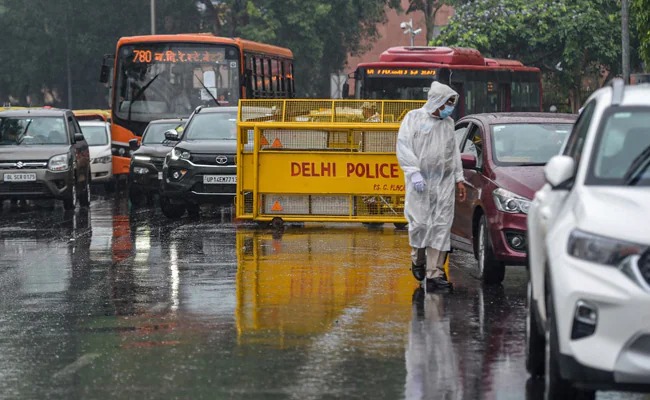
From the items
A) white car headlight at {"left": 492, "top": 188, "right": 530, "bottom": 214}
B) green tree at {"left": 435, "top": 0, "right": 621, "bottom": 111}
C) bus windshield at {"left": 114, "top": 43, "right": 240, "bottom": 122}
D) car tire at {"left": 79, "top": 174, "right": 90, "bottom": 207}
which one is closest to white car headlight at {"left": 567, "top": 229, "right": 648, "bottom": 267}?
white car headlight at {"left": 492, "top": 188, "right": 530, "bottom": 214}

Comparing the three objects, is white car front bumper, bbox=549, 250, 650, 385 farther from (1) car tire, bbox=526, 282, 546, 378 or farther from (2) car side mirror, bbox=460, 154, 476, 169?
(2) car side mirror, bbox=460, 154, 476, 169

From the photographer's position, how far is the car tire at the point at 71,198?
83.7ft

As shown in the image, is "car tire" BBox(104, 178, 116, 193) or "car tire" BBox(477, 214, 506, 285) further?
"car tire" BBox(104, 178, 116, 193)

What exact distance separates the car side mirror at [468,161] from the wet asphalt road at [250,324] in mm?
1045

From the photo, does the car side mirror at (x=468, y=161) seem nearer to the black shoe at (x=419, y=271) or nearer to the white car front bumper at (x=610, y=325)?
the black shoe at (x=419, y=271)

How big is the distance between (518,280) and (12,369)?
6511 millimetres

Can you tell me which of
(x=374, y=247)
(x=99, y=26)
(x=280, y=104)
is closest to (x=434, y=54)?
(x=280, y=104)

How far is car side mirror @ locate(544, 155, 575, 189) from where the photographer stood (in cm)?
741

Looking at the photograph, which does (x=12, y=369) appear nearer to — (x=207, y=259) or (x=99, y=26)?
(x=207, y=259)

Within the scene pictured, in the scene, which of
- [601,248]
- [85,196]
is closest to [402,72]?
[85,196]

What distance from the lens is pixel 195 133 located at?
2381cm

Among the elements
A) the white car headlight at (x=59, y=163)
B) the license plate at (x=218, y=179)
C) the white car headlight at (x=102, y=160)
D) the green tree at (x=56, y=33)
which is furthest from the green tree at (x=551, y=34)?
the license plate at (x=218, y=179)

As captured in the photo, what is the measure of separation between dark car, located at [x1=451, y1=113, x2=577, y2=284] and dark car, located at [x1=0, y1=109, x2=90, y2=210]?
10.9 metres

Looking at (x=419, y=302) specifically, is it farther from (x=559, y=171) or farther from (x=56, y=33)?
(x=56, y=33)
